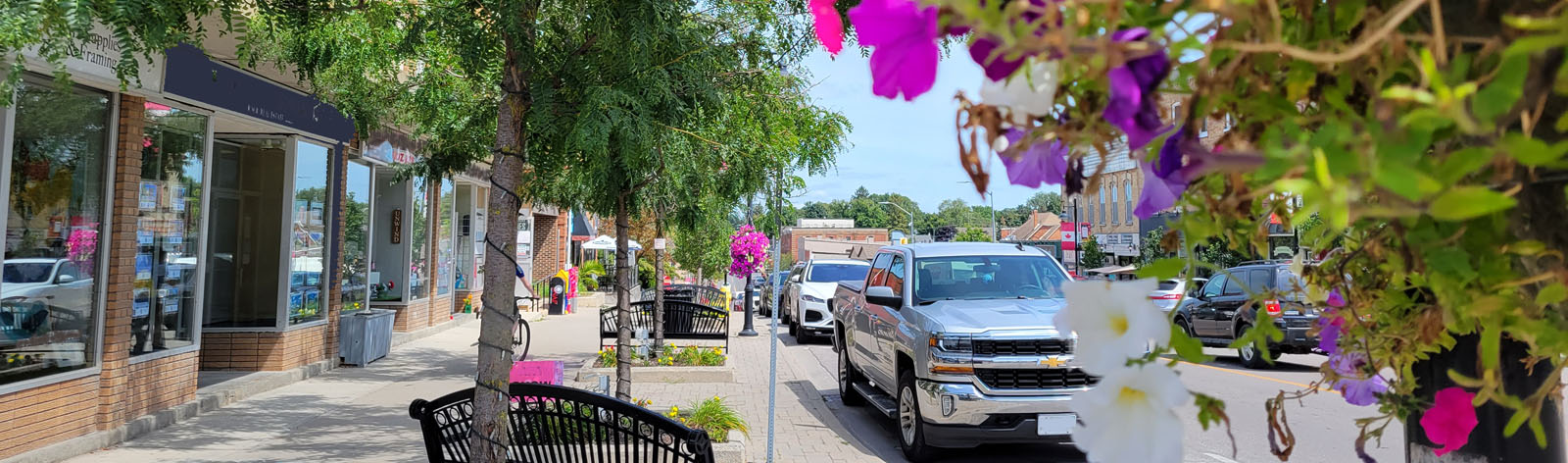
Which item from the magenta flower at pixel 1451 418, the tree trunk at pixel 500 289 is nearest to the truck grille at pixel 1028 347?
the tree trunk at pixel 500 289

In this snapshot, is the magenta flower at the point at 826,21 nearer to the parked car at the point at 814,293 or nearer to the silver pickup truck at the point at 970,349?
the silver pickup truck at the point at 970,349

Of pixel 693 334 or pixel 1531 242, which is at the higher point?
pixel 1531 242

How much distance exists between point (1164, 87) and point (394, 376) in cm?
1141

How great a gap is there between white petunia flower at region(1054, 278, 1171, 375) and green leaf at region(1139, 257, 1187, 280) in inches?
0.6

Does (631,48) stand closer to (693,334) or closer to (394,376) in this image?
(394,376)

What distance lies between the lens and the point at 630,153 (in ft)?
12.4

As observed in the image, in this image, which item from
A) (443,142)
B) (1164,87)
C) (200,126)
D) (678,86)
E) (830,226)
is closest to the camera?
(1164,87)

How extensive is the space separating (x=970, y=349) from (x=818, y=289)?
10852mm

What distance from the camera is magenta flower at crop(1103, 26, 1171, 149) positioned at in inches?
29.1

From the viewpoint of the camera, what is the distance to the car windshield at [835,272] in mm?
18094

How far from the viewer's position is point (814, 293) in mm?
16953

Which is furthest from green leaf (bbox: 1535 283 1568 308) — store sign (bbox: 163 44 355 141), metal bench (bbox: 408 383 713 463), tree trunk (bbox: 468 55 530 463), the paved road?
store sign (bbox: 163 44 355 141)

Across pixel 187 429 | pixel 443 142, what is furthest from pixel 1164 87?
pixel 187 429

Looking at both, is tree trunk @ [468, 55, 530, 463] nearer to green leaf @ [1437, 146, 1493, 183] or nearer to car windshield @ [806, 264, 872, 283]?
green leaf @ [1437, 146, 1493, 183]
